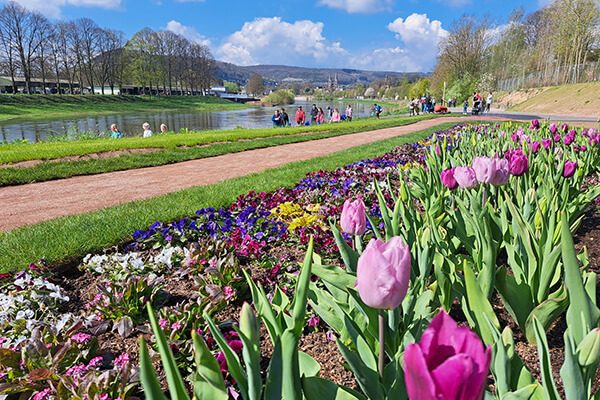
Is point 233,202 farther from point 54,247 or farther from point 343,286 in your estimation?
point 343,286

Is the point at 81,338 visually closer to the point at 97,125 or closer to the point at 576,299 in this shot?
the point at 576,299

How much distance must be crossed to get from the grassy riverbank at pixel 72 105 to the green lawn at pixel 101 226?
44540 mm

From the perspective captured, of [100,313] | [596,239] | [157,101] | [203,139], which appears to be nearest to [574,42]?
[203,139]

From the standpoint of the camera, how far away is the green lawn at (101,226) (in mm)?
3408

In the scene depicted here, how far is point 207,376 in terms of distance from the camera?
3.37 feet

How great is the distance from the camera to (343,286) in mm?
1740

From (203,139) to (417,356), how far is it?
13.3m

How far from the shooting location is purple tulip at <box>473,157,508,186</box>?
2373 mm

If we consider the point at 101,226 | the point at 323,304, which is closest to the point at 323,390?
the point at 323,304

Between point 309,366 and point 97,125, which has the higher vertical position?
point 309,366

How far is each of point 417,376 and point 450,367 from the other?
0.05 metres

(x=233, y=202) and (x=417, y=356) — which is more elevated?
(x=417, y=356)

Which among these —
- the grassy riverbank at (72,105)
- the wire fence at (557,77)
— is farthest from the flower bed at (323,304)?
the grassy riverbank at (72,105)

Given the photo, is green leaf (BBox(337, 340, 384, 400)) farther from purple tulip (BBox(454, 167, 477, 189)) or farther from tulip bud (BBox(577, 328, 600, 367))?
purple tulip (BBox(454, 167, 477, 189))
